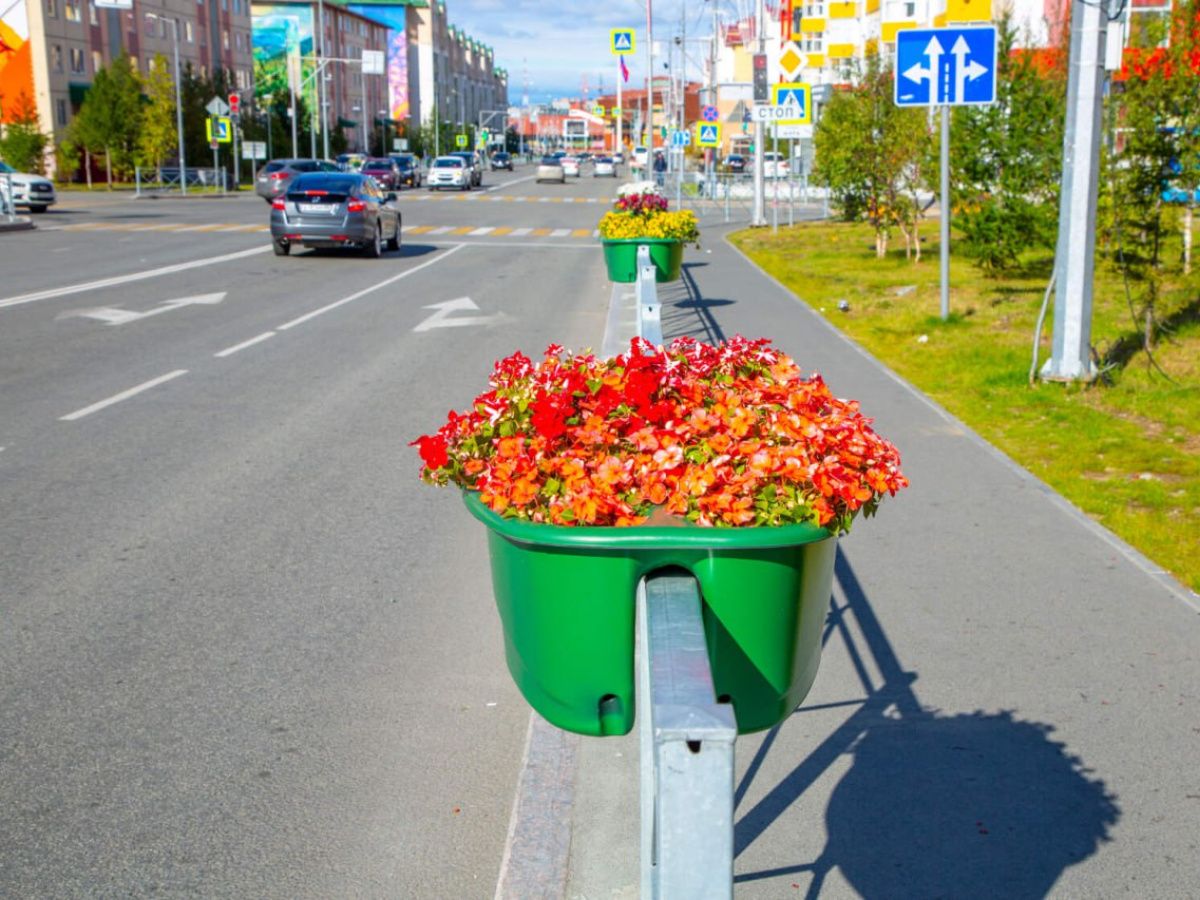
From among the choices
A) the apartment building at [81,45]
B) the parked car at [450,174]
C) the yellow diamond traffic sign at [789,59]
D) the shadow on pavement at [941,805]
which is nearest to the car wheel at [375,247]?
the yellow diamond traffic sign at [789,59]

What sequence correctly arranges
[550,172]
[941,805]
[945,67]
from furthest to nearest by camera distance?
[550,172] → [945,67] → [941,805]

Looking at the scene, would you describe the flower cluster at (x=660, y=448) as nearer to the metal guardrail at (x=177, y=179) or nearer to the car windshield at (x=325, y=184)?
the car windshield at (x=325, y=184)

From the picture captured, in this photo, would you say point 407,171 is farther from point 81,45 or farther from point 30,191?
point 30,191

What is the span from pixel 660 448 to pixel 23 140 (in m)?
57.0

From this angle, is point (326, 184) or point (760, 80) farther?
point (760, 80)

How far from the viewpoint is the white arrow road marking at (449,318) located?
15.8m

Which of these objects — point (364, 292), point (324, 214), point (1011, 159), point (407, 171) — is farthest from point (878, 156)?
point (407, 171)

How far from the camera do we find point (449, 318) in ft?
54.1

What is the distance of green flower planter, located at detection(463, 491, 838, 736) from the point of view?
2537 millimetres

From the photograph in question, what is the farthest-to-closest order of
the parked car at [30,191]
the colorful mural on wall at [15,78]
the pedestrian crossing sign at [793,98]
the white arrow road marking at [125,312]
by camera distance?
the colorful mural on wall at [15,78] → the parked car at [30,191] → the pedestrian crossing sign at [793,98] → the white arrow road marking at [125,312]

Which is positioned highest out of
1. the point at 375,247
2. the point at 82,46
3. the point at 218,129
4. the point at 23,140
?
the point at 82,46

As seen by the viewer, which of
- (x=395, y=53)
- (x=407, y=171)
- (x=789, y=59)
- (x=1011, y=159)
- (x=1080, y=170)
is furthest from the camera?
(x=395, y=53)

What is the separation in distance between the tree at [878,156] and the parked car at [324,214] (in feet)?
29.4

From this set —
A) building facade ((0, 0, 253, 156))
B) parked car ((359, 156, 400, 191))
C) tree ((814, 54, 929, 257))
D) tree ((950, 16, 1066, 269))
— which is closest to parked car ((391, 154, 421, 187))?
parked car ((359, 156, 400, 191))
